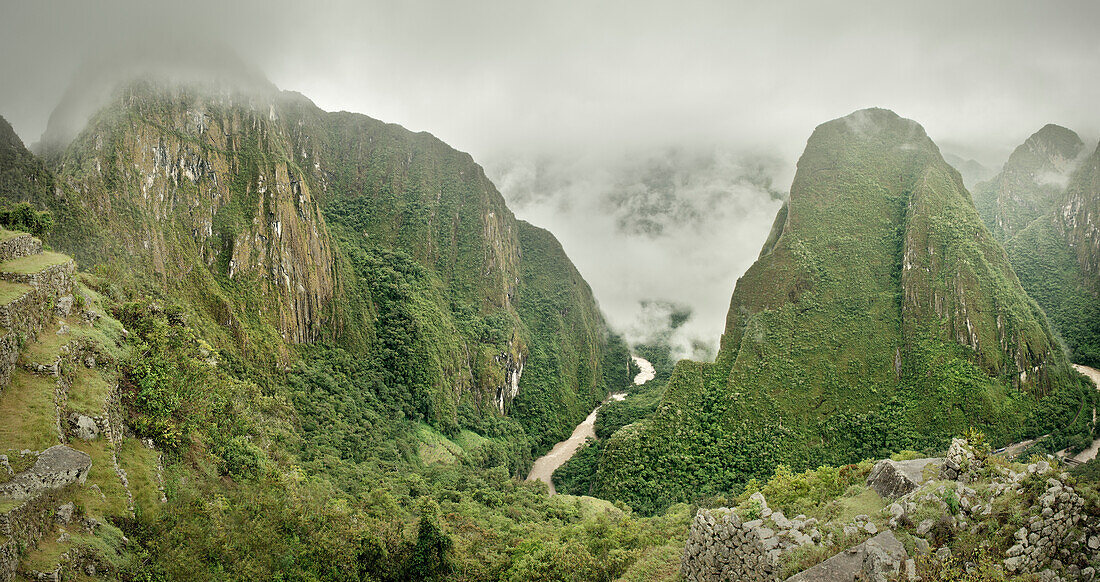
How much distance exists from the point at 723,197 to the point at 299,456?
142 meters

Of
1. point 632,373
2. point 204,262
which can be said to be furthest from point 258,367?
point 632,373

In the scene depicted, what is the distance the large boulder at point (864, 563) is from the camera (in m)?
11.1

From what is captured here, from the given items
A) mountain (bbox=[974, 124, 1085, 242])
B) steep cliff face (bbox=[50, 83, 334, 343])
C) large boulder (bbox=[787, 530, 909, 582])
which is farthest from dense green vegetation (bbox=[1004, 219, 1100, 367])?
steep cliff face (bbox=[50, 83, 334, 343])

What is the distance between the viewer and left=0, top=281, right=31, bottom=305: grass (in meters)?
15.4

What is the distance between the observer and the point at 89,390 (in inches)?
649

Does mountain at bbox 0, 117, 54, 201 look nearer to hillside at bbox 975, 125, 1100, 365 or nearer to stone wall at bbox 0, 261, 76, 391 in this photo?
stone wall at bbox 0, 261, 76, 391

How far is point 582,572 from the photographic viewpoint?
25.1m

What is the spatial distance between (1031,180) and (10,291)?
139 metres

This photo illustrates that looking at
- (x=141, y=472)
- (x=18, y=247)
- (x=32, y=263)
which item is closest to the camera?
(x=141, y=472)

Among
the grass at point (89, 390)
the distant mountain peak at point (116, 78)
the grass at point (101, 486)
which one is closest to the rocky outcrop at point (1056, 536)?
the grass at point (101, 486)

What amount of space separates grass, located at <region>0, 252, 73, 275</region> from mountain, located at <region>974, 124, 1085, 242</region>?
121855 millimetres

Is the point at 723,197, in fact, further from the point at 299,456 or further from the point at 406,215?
the point at 299,456

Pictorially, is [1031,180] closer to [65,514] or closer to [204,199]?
[204,199]

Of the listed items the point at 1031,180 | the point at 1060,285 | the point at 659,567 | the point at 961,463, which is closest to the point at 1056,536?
the point at 961,463
